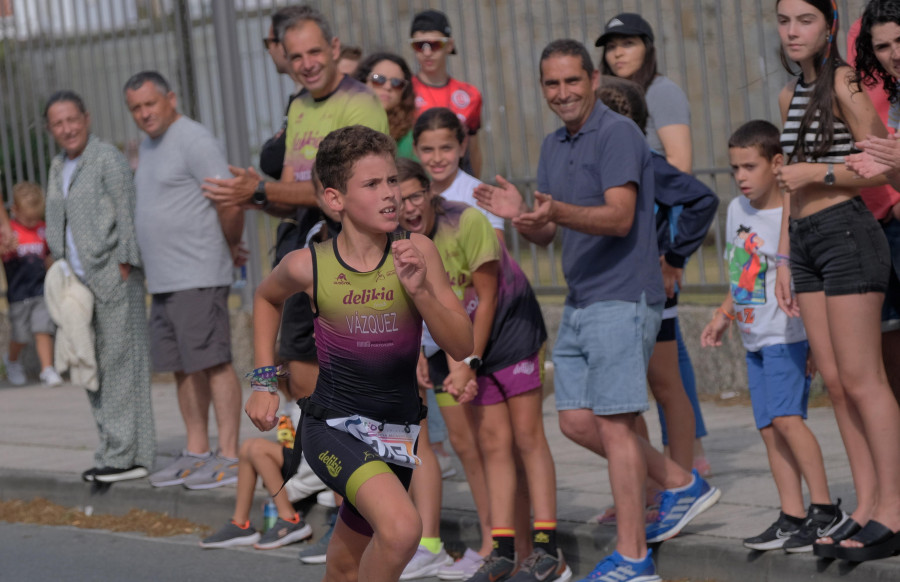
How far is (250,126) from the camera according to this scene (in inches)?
459

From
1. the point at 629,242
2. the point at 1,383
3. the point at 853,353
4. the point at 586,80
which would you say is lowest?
the point at 1,383

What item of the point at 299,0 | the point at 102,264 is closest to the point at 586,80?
the point at 102,264

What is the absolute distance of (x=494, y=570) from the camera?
18.4ft

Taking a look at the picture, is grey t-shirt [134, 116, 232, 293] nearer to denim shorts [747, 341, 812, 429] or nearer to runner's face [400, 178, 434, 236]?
runner's face [400, 178, 434, 236]

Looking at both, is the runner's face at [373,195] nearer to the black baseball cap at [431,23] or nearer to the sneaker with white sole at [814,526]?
the sneaker with white sole at [814,526]

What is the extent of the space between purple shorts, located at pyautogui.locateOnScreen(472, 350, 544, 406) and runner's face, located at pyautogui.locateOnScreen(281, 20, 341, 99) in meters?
1.75

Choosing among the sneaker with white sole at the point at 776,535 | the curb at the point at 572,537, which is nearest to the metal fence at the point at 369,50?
the curb at the point at 572,537

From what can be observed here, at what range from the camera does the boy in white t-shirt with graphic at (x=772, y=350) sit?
17.6 ft

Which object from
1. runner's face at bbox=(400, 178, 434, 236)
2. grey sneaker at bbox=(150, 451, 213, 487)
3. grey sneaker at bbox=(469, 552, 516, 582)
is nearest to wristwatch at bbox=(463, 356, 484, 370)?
runner's face at bbox=(400, 178, 434, 236)

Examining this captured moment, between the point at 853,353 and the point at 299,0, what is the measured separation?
740cm

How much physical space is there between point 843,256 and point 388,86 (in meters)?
3.11

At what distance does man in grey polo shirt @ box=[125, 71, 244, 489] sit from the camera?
24.9 feet

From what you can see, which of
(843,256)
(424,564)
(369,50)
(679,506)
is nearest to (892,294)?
(843,256)

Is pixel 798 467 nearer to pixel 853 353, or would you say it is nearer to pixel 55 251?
pixel 853 353
